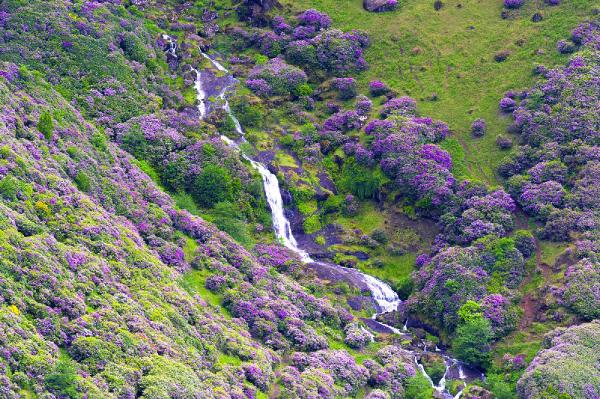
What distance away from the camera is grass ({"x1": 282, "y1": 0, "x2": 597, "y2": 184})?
13938 cm

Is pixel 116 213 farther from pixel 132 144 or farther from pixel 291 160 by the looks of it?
pixel 291 160

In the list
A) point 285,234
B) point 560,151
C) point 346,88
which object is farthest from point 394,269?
point 346,88

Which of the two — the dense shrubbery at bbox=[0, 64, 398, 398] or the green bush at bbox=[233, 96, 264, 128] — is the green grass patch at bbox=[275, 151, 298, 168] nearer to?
the green bush at bbox=[233, 96, 264, 128]

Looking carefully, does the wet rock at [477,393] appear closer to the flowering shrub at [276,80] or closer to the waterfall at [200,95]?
the waterfall at [200,95]

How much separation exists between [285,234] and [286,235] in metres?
0.16

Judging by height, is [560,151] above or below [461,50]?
below

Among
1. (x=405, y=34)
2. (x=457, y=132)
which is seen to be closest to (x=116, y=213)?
(x=457, y=132)

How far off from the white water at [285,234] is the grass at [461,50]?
2020cm

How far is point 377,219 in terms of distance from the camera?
12838 cm

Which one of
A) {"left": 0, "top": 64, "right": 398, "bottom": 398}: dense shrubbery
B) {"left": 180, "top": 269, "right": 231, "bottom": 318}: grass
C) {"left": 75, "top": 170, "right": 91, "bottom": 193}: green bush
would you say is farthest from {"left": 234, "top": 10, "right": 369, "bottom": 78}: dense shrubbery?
{"left": 75, "top": 170, "right": 91, "bottom": 193}: green bush

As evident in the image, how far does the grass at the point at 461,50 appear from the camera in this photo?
139 m

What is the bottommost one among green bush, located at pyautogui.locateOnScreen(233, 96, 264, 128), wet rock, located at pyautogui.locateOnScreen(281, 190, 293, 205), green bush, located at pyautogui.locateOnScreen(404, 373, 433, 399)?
green bush, located at pyautogui.locateOnScreen(404, 373, 433, 399)

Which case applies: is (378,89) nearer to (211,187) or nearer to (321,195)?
(321,195)

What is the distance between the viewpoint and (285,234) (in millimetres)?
125750
